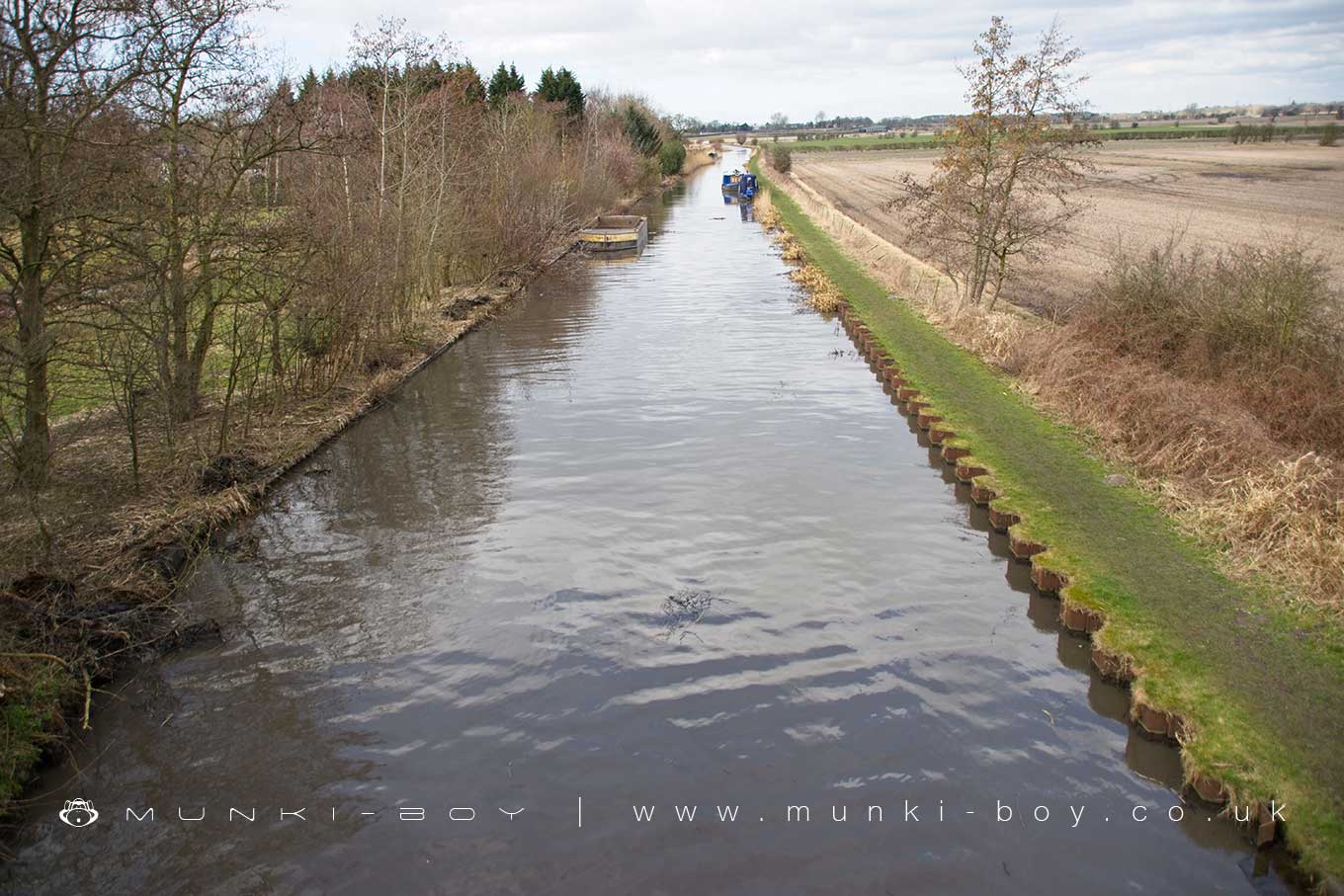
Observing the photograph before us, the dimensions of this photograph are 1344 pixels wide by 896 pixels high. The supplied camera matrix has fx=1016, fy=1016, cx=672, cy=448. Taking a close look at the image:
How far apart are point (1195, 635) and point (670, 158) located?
3338 inches

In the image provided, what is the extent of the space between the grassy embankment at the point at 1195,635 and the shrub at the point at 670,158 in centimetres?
7247

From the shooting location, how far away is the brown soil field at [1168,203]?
2864cm

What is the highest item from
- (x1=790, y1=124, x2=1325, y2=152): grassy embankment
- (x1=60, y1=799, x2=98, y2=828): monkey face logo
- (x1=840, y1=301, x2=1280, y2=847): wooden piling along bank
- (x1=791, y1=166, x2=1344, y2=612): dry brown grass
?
(x1=790, y1=124, x2=1325, y2=152): grassy embankment

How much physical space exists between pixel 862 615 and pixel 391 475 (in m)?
6.96

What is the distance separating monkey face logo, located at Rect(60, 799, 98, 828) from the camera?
6.61 meters

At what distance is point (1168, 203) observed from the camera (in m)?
50.1

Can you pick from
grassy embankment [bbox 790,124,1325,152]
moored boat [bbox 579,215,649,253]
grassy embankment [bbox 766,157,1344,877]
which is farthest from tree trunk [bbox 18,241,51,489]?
grassy embankment [bbox 790,124,1325,152]

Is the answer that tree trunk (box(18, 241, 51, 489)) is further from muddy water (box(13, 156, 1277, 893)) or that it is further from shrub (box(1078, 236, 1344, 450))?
shrub (box(1078, 236, 1344, 450))

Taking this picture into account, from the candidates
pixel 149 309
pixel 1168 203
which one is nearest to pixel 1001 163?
pixel 149 309

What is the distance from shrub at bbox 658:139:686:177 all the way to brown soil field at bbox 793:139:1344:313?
38.5 ft

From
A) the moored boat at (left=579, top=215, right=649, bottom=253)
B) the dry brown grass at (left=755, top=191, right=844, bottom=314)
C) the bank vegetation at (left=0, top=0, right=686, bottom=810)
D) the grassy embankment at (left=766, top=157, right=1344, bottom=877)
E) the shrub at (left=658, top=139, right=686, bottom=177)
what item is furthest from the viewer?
the shrub at (left=658, top=139, right=686, bottom=177)

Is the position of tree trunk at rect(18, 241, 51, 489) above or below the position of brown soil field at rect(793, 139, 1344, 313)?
below

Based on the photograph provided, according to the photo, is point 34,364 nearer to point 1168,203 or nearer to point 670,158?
point 1168,203

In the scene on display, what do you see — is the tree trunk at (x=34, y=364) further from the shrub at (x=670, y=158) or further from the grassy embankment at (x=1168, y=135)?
the grassy embankment at (x=1168, y=135)
